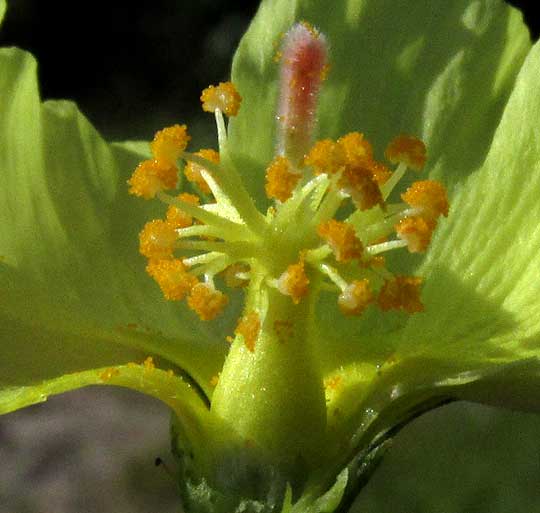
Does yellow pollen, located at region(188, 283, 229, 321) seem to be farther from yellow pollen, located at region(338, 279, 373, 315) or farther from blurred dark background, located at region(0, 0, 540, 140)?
blurred dark background, located at region(0, 0, 540, 140)

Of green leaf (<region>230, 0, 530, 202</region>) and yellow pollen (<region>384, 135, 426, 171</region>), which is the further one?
green leaf (<region>230, 0, 530, 202</region>)

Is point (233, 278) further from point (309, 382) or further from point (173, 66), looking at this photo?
point (173, 66)

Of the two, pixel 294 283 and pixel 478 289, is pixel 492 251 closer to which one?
pixel 478 289

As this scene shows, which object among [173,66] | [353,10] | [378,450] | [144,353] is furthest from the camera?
[173,66]

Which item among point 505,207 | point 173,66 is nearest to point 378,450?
point 505,207

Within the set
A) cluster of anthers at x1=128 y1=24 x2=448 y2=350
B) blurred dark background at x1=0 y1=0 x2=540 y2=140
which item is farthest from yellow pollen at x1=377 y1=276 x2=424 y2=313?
blurred dark background at x1=0 y1=0 x2=540 y2=140

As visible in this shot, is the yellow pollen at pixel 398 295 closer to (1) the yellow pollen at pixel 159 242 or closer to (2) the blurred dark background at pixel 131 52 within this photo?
(1) the yellow pollen at pixel 159 242

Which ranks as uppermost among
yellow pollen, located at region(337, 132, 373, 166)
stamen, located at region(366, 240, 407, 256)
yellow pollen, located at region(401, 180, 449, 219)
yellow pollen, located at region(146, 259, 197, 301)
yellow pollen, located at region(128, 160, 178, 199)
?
yellow pollen, located at region(337, 132, 373, 166)
